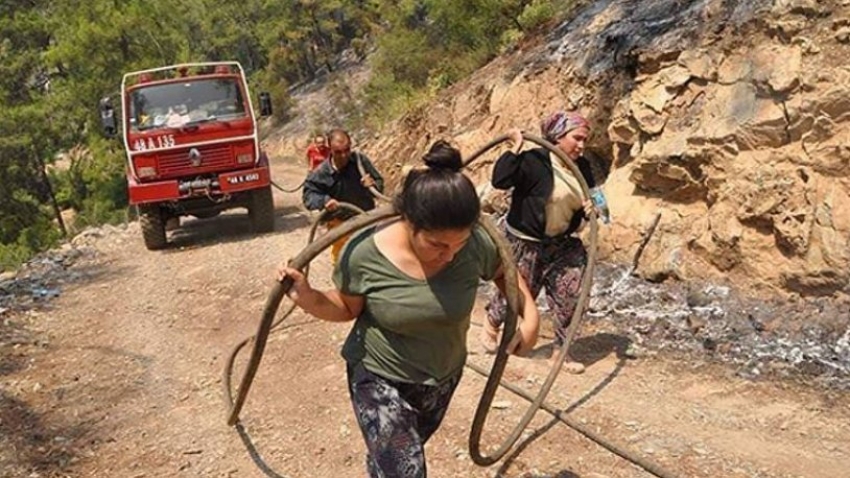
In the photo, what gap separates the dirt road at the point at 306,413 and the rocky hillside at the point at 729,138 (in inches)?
52.2

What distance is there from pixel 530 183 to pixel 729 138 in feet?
8.87

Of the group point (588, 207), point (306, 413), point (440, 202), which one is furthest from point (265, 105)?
point (440, 202)

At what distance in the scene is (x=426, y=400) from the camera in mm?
2805

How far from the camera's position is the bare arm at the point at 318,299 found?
262 centimetres

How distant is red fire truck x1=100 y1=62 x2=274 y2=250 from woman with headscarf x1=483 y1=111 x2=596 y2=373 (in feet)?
20.8

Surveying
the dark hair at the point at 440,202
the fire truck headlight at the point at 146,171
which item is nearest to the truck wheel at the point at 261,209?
the fire truck headlight at the point at 146,171

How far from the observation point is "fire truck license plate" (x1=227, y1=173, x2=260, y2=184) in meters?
10.6

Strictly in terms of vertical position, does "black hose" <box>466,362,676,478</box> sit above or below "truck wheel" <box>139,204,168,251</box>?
above

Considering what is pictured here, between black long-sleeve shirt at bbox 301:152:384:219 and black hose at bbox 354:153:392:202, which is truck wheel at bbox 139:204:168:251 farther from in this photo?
black hose at bbox 354:153:392:202

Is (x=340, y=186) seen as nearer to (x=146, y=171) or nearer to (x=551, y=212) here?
(x=551, y=212)

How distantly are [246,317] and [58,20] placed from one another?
75.0ft

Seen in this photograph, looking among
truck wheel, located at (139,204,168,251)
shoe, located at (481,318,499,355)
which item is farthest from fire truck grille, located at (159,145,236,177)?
shoe, located at (481,318,499,355)

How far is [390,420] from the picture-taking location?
270 centimetres

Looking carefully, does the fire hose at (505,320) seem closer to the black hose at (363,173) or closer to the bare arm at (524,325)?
the bare arm at (524,325)
